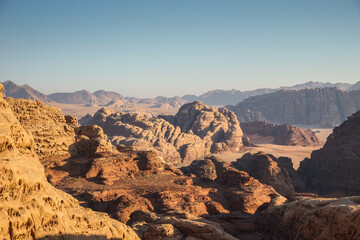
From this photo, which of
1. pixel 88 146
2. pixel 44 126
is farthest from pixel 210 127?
pixel 44 126

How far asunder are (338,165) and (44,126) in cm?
3748

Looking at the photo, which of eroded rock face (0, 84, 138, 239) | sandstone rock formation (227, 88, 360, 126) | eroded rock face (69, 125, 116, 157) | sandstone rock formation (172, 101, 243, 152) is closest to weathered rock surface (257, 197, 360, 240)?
eroded rock face (0, 84, 138, 239)

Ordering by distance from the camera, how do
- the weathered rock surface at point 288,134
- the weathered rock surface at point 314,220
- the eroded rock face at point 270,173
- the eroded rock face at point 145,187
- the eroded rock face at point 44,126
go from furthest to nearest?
the weathered rock surface at point 288,134 < the eroded rock face at point 270,173 < the eroded rock face at point 44,126 < the eroded rock face at point 145,187 < the weathered rock surface at point 314,220

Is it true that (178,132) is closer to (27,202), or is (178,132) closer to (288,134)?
(288,134)

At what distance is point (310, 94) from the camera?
13125cm

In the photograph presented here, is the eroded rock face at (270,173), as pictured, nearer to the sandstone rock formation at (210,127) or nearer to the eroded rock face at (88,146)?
the eroded rock face at (88,146)

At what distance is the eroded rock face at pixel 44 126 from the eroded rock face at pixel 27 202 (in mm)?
17060

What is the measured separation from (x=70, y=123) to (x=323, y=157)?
36131 mm

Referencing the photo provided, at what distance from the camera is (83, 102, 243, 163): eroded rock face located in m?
54.5

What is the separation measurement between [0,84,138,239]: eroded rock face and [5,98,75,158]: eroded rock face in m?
17.1

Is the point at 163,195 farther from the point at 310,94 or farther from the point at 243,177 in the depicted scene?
the point at 310,94

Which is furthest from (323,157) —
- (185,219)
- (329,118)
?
(329,118)

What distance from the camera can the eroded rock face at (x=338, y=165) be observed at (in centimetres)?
3544

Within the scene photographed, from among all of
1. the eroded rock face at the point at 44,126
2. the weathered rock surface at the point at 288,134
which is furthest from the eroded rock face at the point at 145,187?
the weathered rock surface at the point at 288,134
